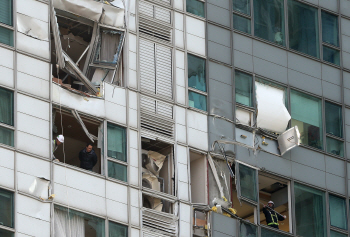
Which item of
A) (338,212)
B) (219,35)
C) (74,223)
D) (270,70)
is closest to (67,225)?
(74,223)

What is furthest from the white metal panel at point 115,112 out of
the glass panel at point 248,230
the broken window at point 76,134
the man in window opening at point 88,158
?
the glass panel at point 248,230

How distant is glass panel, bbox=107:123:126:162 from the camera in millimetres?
39125

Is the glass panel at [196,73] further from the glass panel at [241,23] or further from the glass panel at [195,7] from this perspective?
the glass panel at [241,23]

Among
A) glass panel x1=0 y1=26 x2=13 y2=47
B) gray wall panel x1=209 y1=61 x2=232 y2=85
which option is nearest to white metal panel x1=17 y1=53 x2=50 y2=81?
glass panel x1=0 y1=26 x2=13 y2=47

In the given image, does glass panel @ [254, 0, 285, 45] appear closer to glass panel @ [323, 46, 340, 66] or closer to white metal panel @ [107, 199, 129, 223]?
glass panel @ [323, 46, 340, 66]

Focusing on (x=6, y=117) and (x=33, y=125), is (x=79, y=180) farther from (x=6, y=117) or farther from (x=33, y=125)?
(x=6, y=117)

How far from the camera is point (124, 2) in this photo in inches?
1639

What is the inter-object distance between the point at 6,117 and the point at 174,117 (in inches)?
264

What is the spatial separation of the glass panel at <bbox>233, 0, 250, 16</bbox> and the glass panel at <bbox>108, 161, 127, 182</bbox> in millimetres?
8872

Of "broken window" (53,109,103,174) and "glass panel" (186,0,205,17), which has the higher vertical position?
"glass panel" (186,0,205,17)

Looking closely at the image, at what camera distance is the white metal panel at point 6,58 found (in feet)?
122

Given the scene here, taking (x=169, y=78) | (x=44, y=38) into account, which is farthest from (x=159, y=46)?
(x=44, y=38)

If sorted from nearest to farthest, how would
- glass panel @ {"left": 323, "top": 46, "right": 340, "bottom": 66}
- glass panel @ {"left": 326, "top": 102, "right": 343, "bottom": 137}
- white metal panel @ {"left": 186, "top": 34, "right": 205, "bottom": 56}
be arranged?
1. white metal panel @ {"left": 186, "top": 34, "right": 205, "bottom": 56}
2. glass panel @ {"left": 326, "top": 102, "right": 343, "bottom": 137}
3. glass panel @ {"left": 323, "top": 46, "right": 340, "bottom": 66}

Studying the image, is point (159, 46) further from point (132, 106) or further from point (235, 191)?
point (235, 191)
